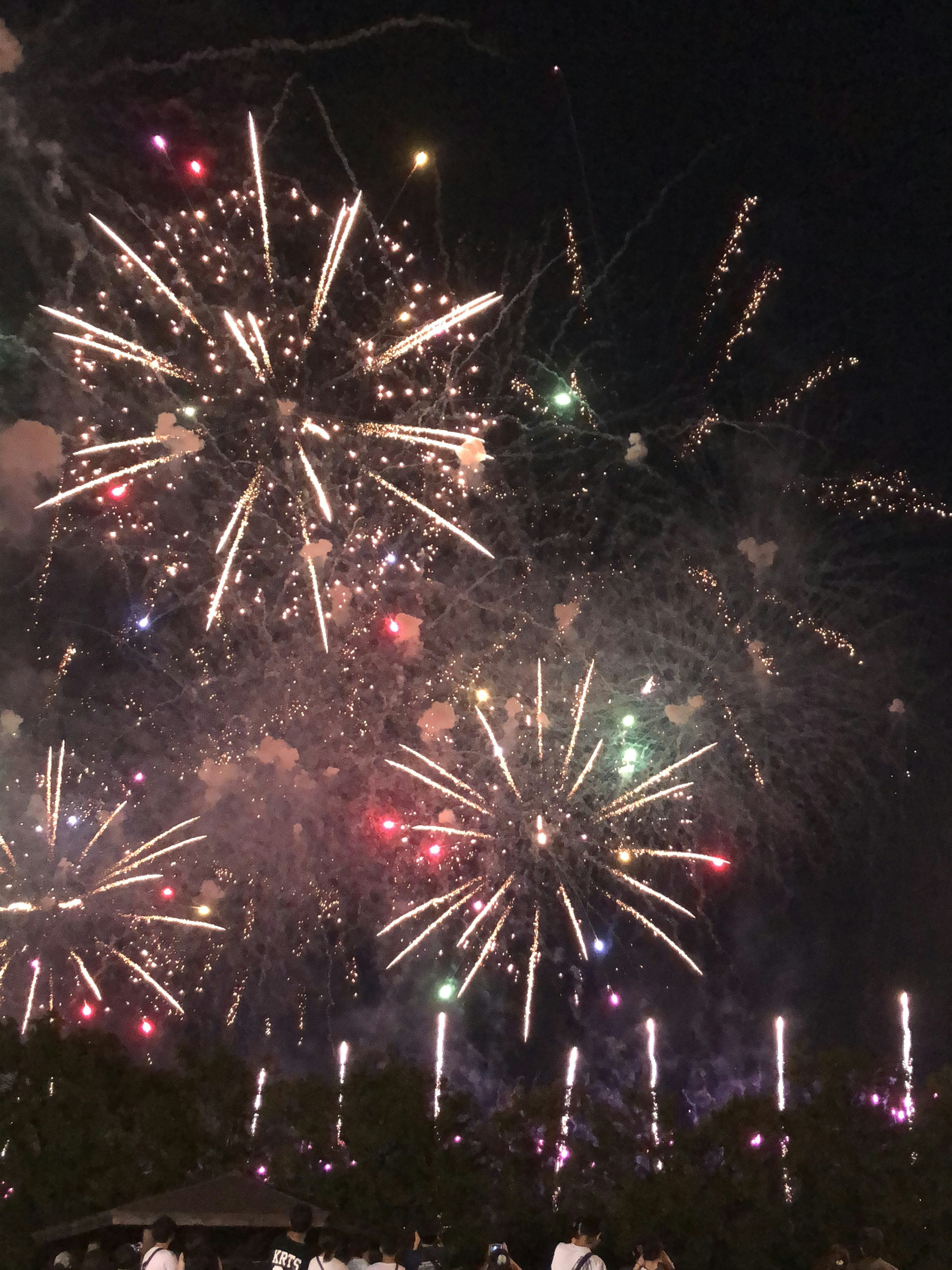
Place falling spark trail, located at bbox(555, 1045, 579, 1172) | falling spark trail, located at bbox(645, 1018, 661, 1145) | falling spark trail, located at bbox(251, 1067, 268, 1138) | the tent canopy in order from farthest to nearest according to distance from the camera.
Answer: falling spark trail, located at bbox(645, 1018, 661, 1145), falling spark trail, located at bbox(251, 1067, 268, 1138), falling spark trail, located at bbox(555, 1045, 579, 1172), the tent canopy

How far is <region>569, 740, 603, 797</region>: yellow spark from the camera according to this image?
741 inches

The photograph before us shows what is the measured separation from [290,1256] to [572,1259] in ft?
5.49

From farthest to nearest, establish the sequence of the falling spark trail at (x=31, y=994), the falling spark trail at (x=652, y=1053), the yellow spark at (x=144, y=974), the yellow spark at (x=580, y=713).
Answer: the falling spark trail at (x=652, y=1053)
the falling spark trail at (x=31, y=994)
the yellow spark at (x=144, y=974)
the yellow spark at (x=580, y=713)

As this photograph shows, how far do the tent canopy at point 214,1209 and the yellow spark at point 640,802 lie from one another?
9.92m

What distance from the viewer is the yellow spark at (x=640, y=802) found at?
18875mm

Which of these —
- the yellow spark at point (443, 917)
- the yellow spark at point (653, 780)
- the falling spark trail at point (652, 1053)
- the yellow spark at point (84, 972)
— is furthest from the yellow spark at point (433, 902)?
the falling spark trail at point (652, 1053)

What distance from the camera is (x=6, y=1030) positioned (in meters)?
13.5

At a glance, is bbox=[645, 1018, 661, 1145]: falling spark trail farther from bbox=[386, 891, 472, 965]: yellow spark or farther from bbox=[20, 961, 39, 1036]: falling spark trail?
bbox=[20, 961, 39, 1036]: falling spark trail

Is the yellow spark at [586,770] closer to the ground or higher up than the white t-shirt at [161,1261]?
higher up

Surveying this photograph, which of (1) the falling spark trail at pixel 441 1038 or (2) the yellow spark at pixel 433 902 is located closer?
(2) the yellow spark at pixel 433 902

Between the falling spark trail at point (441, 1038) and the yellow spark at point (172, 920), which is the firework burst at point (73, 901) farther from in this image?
the falling spark trail at point (441, 1038)

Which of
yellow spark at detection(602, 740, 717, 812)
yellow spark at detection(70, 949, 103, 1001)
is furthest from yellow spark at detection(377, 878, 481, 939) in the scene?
yellow spark at detection(70, 949, 103, 1001)

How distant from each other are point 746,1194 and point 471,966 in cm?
1451

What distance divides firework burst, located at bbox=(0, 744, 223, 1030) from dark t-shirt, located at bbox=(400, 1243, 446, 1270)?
513 inches
